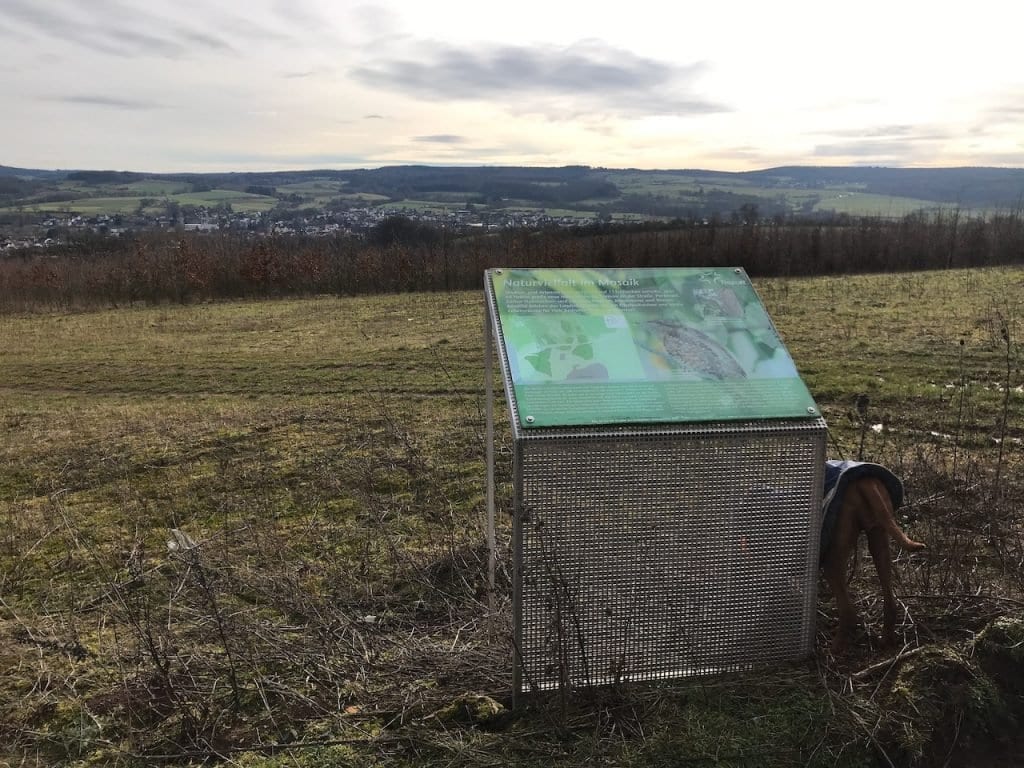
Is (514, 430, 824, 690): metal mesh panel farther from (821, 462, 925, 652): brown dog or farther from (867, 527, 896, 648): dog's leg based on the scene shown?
(867, 527, 896, 648): dog's leg

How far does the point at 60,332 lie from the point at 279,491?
15.1m

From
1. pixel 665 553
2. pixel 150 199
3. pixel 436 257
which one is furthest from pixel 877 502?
pixel 150 199

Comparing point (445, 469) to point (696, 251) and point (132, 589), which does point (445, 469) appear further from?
point (696, 251)

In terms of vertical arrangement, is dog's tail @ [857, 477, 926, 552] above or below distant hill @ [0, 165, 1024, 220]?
below

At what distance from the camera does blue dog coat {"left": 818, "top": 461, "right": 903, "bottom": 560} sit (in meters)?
3.35

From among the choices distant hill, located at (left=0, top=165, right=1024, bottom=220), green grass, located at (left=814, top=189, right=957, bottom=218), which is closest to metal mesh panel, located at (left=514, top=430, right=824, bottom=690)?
distant hill, located at (left=0, top=165, right=1024, bottom=220)

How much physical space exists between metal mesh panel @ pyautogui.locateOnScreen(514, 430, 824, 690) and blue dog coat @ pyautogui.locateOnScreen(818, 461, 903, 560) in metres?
0.07

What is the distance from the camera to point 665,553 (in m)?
3.38

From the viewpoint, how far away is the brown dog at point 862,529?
3324mm

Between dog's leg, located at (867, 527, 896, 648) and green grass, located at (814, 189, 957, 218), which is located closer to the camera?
dog's leg, located at (867, 527, 896, 648)

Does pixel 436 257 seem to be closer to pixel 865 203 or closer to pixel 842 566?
pixel 842 566

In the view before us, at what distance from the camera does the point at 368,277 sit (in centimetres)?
2627

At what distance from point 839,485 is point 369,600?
293 cm

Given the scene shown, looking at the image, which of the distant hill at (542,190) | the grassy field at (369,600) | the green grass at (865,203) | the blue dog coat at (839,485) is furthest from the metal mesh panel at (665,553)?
the green grass at (865,203)
